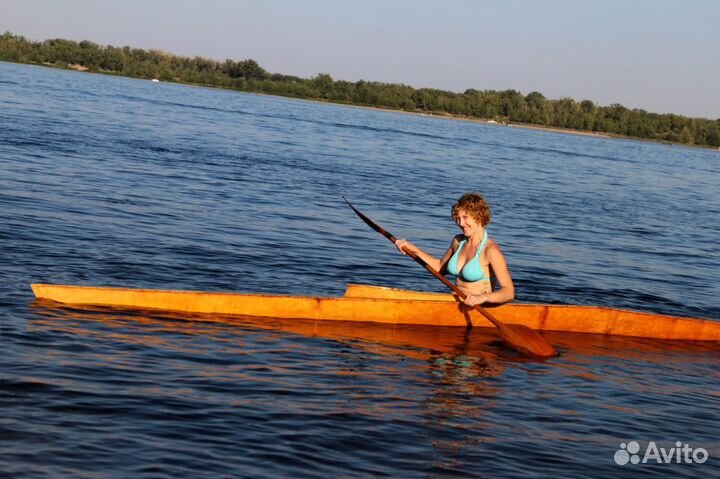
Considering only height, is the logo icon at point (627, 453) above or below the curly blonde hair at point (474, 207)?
below

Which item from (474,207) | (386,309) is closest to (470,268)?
(474,207)

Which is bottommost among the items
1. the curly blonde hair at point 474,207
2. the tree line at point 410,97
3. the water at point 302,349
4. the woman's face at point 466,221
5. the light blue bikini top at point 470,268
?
the water at point 302,349

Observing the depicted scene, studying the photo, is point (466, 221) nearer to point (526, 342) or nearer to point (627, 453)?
point (526, 342)

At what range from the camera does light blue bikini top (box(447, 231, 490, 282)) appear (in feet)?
32.0

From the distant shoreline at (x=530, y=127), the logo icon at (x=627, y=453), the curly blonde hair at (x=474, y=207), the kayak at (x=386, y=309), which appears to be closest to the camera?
the logo icon at (x=627, y=453)

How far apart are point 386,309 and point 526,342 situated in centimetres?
146

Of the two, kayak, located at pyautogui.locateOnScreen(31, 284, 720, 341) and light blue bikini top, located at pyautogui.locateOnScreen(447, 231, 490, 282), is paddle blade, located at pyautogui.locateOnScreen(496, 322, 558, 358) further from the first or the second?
light blue bikini top, located at pyautogui.locateOnScreen(447, 231, 490, 282)

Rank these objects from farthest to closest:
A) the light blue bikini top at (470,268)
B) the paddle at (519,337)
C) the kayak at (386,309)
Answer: the kayak at (386,309)
the paddle at (519,337)
the light blue bikini top at (470,268)

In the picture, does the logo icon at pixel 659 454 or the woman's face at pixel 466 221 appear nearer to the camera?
the logo icon at pixel 659 454

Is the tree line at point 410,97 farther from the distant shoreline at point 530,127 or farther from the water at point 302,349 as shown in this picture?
the water at point 302,349

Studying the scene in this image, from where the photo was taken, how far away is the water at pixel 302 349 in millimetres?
6824

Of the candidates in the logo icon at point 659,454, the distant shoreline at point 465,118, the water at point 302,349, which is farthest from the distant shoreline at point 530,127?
the logo icon at point 659,454

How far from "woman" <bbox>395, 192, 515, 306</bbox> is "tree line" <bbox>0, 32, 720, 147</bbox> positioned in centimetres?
10268

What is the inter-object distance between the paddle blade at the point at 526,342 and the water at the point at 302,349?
14 cm
